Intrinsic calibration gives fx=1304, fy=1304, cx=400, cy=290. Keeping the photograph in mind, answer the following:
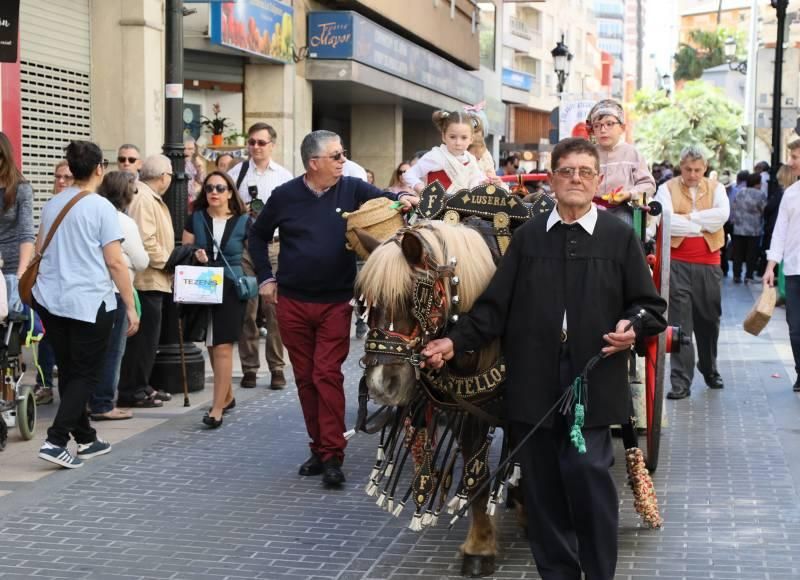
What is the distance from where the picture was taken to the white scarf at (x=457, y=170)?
26.4ft

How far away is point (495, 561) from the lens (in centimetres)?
595

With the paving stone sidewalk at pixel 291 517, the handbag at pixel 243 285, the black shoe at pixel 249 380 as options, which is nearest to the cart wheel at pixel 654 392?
the paving stone sidewalk at pixel 291 517

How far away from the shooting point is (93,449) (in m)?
8.09

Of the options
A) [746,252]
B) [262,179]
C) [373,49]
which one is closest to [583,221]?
[262,179]

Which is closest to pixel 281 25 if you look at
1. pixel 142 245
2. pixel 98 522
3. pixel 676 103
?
pixel 142 245

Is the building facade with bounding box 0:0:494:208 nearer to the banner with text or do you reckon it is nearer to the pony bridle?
the banner with text

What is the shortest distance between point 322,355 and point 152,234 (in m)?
2.76

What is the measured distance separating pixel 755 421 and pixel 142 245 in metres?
4.65

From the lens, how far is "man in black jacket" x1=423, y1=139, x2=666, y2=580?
4977 millimetres

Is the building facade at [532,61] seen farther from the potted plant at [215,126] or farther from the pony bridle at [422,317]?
the pony bridle at [422,317]

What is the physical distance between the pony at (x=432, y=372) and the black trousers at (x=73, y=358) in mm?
2317

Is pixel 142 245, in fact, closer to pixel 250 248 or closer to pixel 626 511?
pixel 250 248

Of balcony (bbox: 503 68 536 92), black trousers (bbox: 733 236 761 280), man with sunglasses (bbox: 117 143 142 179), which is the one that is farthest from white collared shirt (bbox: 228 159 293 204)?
balcony (bbox: 503 68 536 92)

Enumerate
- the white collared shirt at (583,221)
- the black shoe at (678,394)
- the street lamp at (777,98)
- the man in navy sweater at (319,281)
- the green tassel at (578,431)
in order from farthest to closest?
the street lamp at (777,98), the black shoe at (678,394), the man in navy sweater at (319,281), the white collared shirt at (583,221), the green tassel at (578,431)
